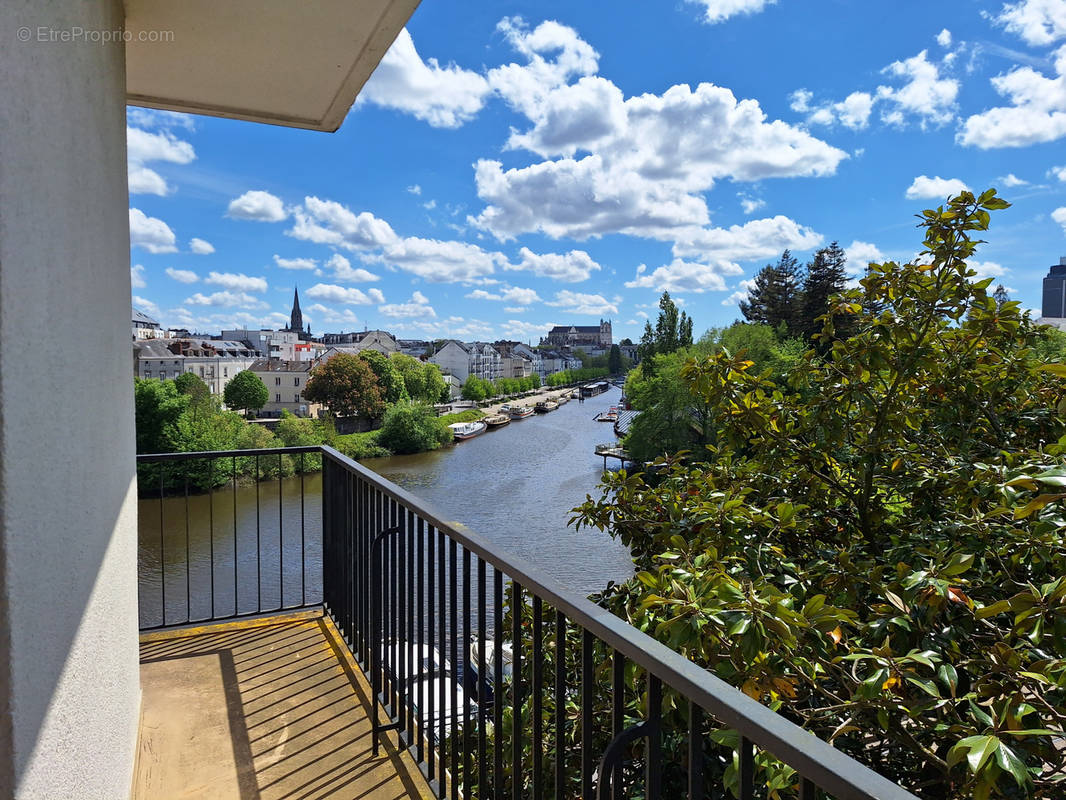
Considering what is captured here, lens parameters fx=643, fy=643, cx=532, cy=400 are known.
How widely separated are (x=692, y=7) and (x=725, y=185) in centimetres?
4664

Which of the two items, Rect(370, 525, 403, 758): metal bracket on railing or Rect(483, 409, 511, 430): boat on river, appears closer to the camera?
Rect(370, 525, 403, 758): metal bracket on railing

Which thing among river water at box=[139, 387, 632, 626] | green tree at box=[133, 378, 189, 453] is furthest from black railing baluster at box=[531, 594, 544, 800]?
green tree at box=[133, 378, 189, 453]

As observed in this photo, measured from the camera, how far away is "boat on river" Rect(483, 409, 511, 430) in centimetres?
4500

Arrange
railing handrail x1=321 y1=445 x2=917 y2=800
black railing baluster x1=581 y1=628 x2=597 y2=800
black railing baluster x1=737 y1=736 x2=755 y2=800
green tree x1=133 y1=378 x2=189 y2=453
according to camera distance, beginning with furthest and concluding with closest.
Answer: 1. green tree x1=133 y1=378 x2=189 y2=453
2. black railing baluster x1=581 y1=628 x2=597 y2=800
3. black railing baluster x1=737 y1=736 x2=755 y2=800
4. railing handrail x1=321 y1=445 x2=917 y2=800

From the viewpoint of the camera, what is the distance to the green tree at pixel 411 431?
34.0m

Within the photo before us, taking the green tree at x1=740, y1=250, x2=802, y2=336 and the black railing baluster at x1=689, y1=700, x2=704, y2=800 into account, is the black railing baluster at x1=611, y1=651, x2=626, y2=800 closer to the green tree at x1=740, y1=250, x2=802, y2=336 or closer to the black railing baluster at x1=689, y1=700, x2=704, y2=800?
the black railing baluster at x1=689, y1=700, x2=704, y2=800

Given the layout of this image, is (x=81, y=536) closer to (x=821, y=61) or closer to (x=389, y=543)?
(x=389, y=543)

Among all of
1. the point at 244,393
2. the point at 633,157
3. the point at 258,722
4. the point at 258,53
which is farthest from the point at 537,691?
the point at 633,157

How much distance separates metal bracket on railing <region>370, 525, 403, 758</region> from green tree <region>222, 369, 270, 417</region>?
153 feet

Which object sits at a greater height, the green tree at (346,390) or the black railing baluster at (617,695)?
the black railing baluster at (617,695)

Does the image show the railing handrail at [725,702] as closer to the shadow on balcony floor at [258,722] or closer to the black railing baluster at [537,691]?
the black railing baluster at [537,691]

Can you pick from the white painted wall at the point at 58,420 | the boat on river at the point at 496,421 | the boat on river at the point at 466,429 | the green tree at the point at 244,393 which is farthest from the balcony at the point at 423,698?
the green tree at the point at 244,393

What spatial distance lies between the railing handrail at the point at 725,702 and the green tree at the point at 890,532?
0.22m

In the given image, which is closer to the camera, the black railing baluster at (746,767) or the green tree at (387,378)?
the black railing baluster at (746,767)
